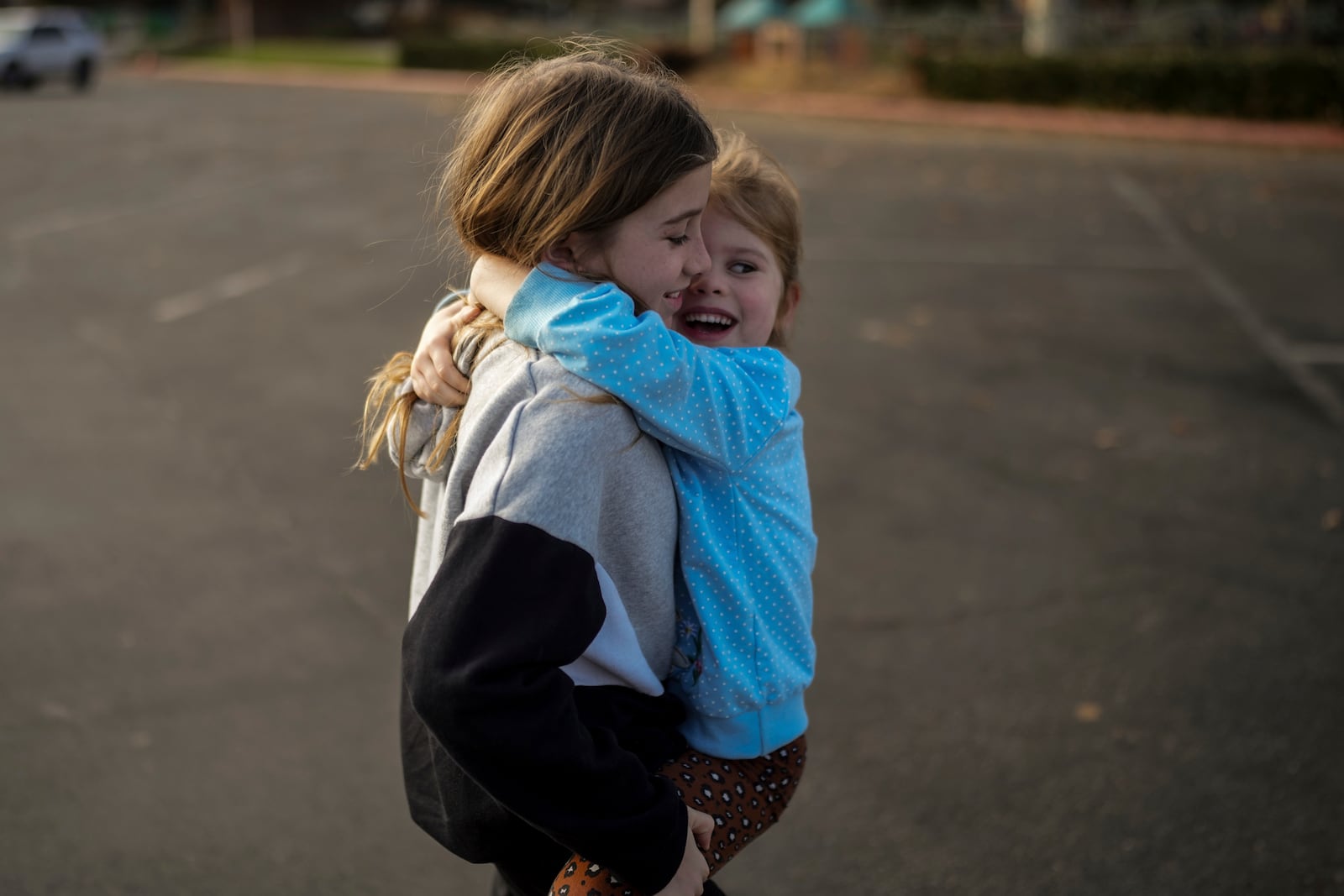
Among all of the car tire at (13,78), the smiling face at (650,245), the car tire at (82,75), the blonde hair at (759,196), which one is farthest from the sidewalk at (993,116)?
the smiling face at (650,245)

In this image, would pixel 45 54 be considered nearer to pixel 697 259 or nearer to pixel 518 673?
pixel 697 259

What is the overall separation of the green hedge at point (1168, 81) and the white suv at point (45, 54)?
19.7 meters

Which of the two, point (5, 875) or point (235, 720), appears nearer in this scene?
point (5, 875)

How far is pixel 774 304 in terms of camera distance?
2.15 m

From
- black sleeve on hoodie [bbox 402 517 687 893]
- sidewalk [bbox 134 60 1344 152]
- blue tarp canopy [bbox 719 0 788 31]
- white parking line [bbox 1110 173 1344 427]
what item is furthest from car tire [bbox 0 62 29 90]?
black sleeve on hoodie [bbox 402 517 687 893]

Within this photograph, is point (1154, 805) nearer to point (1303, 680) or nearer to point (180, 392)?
point (1303, 680)

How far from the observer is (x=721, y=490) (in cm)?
188

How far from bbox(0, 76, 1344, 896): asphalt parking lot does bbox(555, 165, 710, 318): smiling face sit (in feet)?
1.20

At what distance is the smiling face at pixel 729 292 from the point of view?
6.86ft

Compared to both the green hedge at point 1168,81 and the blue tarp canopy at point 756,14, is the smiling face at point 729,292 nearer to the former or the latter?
the green hedge at point 1168,81

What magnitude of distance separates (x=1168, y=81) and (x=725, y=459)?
21.1 meters

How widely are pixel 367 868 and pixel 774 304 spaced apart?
2.28 metres

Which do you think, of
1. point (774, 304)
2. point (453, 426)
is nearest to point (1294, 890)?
point (774, 304)

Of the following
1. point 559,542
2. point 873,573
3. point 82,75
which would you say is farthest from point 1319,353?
point 82,75
